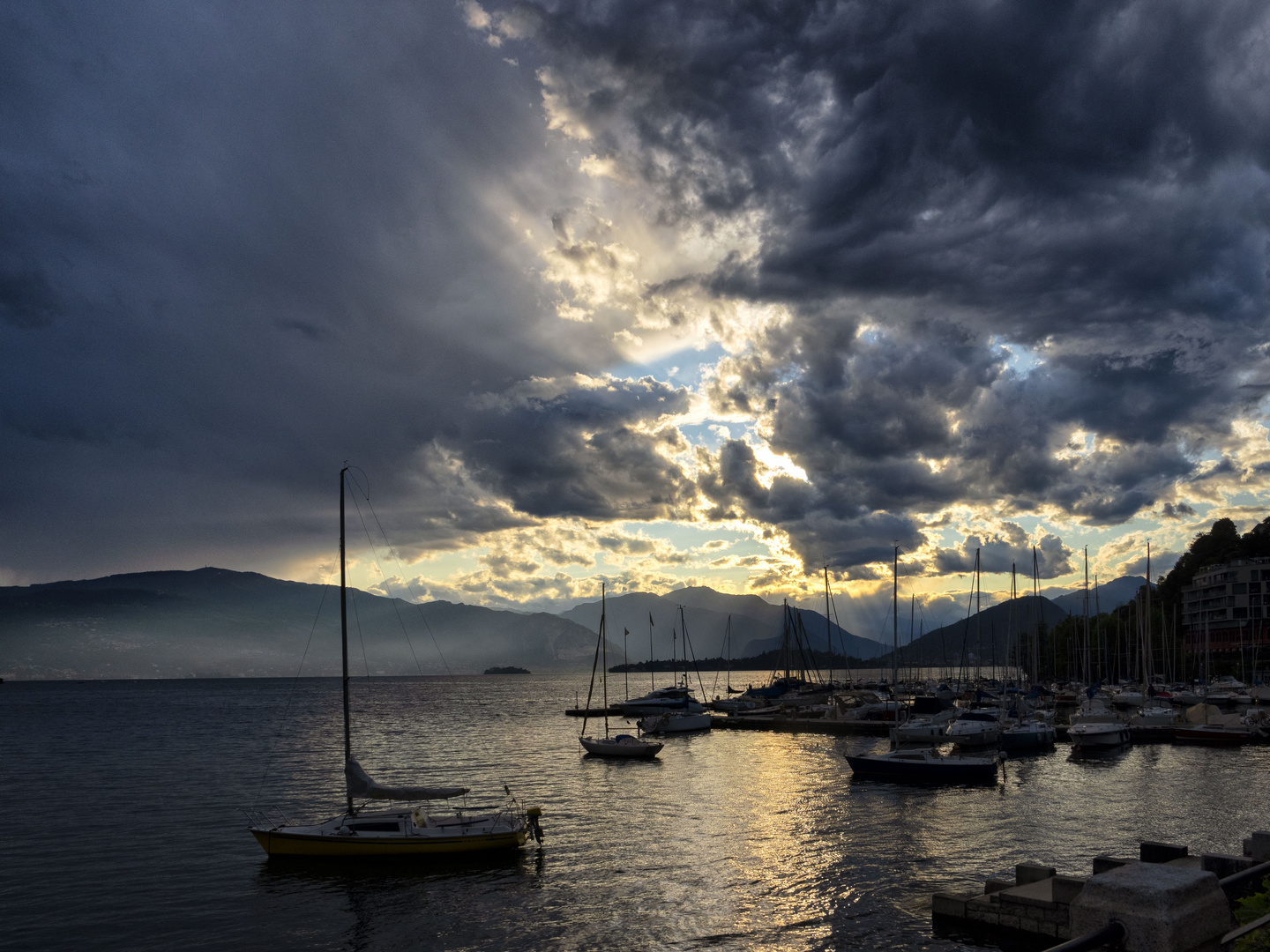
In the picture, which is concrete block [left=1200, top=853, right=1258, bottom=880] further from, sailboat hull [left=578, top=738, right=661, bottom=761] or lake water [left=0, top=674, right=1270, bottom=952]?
sailboat hull [left=578, top=738, right=661, bottom=761]

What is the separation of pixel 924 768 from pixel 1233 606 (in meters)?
140

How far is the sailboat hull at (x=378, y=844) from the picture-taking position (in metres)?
33.0

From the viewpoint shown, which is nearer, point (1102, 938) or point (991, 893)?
point (1102, 938)

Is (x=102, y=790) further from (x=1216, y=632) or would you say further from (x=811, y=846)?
(x=1216, y=632)

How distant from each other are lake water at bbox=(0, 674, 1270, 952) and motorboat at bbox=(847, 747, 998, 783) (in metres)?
1.21

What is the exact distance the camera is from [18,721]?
134 metres

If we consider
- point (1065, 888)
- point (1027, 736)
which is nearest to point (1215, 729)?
point (1027, 736)

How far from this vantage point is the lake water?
25.8 m

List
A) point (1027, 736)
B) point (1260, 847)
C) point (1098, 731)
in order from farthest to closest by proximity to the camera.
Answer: point (1027, 736) < point (1098, 731) < point (1260, 847)

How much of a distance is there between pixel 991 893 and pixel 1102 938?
18.4 metres

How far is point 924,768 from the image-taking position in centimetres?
5194

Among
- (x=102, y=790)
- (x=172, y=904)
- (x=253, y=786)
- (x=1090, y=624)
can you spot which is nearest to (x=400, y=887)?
(x=172, y=904)

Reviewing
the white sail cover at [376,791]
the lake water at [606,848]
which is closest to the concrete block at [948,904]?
the lake water at [606,848]

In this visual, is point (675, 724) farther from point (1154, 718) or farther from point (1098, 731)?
point (1154, 718)
